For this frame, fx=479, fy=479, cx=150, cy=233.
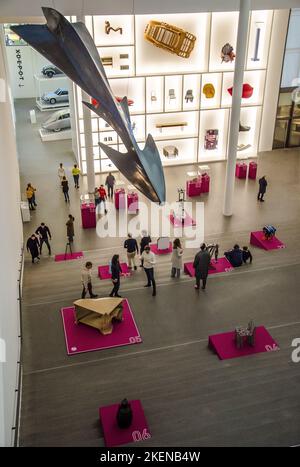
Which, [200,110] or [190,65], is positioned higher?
[190,65]

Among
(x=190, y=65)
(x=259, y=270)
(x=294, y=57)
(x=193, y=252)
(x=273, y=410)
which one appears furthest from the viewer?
(x=294, y=57)

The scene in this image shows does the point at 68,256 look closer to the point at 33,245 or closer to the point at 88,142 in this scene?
the point at 33,245

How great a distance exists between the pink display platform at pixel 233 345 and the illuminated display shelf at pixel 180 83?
11102 millimetres

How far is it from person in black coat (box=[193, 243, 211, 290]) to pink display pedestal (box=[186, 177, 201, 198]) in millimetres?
6198

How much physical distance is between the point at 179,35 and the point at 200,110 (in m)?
3.40

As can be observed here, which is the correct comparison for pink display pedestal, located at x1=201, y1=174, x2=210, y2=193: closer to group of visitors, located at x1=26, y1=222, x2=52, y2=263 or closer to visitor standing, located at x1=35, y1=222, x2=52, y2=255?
group of visitors, located at x1=26, y1=222, x2=52, y2=263

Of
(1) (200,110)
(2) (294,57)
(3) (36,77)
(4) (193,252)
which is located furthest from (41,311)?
(3) (36,77)

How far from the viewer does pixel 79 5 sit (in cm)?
1438

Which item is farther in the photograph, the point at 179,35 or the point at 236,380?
the point at 179,35

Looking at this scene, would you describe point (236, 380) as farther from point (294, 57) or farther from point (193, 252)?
point (294, 57)

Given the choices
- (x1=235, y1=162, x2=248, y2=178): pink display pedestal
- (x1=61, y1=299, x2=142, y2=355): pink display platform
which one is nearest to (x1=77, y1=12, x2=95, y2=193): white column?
(x1=235, y1=162, x2=248, y2=178): pink display pedestal

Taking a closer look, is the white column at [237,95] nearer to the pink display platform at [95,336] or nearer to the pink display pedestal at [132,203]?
the pink display pedestal at [132,203]

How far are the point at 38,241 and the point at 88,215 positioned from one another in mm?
2475
